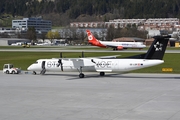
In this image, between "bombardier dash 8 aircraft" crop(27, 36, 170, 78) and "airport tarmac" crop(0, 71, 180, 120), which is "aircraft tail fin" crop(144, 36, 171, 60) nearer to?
"bombardier dash 8 aircraft" crop(27, 36, 170, 78)

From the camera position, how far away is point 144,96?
106ft

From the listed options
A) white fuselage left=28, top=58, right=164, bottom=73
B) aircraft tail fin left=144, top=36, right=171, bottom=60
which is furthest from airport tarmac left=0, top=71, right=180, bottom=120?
aircraft tail fin left=144, top=36, right=171, bottom=60

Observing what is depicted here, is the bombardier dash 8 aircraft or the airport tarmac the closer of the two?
the airport tarmac

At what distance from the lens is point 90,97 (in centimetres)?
3219

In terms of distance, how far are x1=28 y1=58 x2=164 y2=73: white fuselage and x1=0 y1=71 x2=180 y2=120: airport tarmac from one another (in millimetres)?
1106

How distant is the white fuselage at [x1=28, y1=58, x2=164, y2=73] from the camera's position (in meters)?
43.8

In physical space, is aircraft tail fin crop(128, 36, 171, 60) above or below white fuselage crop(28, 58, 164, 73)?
above

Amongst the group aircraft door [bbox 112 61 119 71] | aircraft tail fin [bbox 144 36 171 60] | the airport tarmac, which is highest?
aircraft tail fin [bbox 144 36 171 60]

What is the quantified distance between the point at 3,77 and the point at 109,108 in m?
22.0

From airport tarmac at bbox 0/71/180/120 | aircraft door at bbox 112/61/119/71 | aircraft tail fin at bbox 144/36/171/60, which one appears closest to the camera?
airport tarmac at bbox 0/71/180/120

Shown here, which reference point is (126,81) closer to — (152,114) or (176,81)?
(176,81)

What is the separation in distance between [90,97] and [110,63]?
13.6m

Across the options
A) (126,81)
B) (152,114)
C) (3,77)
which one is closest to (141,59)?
(126,81)

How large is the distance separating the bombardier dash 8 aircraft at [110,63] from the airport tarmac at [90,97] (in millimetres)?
1137
